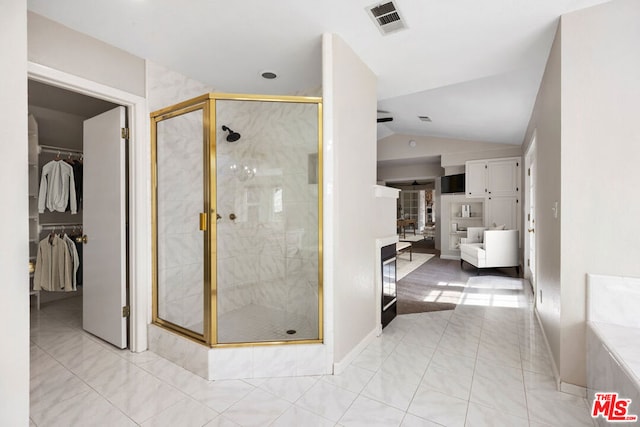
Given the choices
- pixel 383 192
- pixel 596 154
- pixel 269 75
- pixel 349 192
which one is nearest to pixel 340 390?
pixel 349 192

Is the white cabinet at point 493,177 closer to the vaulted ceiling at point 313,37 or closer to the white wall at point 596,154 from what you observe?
the vaulted ceiling at point 313,37

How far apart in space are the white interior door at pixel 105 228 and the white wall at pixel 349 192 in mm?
1712

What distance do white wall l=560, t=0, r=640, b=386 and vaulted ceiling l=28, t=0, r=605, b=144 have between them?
0.21 m

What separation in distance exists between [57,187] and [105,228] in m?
1.58

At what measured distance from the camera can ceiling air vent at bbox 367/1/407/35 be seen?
1859 millimetres

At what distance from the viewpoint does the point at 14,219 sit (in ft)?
3.39

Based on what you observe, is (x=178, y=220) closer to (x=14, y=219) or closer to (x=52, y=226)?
(x=14, y=219)

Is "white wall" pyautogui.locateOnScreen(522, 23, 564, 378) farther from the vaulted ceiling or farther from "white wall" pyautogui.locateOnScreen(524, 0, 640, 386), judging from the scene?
the vaulted ceiling

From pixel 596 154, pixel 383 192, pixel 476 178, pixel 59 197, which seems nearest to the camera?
pixel 596 154

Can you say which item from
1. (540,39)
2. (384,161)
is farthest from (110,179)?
(384,161)

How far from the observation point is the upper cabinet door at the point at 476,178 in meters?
6.21

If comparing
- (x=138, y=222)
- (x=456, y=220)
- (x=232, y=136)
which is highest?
(x=232, y=136)

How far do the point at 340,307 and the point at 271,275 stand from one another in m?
0.93

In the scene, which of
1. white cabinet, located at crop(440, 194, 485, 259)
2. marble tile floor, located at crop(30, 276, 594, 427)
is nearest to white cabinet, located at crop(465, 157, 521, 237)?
white cabinet, located at crop(440, 194, 485, 259)
